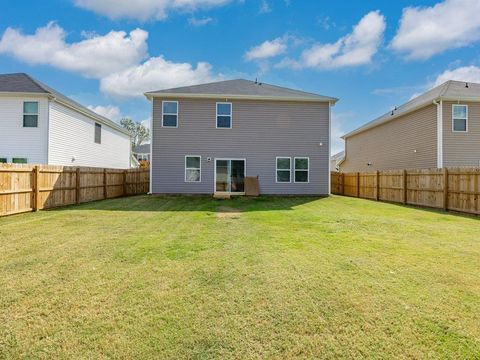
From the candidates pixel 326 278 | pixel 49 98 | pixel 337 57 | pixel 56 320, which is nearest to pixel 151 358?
pixel 56 320

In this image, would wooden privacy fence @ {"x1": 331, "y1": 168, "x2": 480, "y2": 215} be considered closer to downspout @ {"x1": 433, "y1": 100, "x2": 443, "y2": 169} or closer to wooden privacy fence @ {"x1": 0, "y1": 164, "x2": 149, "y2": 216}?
downspout @ {"x1": 433, "y1": 100, "x2": 443, "y2": 169}

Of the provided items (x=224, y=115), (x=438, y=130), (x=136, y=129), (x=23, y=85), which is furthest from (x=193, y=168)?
(x=136, y=129)

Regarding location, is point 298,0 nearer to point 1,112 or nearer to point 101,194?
point 101,194

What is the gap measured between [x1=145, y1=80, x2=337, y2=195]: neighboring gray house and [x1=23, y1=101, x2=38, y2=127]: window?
17.8 ft

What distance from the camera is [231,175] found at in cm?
1620

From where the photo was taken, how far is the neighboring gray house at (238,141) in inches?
629

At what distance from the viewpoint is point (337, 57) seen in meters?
17.6

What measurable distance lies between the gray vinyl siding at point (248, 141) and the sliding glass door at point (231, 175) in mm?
313

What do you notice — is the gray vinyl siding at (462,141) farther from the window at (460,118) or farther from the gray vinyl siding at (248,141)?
the gray vinyl siding at (248,141)

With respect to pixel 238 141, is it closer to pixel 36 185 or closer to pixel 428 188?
pixel 428 188

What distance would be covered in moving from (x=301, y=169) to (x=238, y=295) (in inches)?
528

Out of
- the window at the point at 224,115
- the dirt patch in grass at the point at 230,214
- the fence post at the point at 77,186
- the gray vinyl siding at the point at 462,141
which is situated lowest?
the dirt patch in grass at the point at 230,214

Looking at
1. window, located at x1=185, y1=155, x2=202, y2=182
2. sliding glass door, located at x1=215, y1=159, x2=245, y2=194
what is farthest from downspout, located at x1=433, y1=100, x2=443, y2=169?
window, located at x1=185, y1=155, x2=202, y2=182

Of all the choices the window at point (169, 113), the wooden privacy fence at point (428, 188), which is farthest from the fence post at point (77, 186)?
the wooden privacy fence at point (428, 188)
